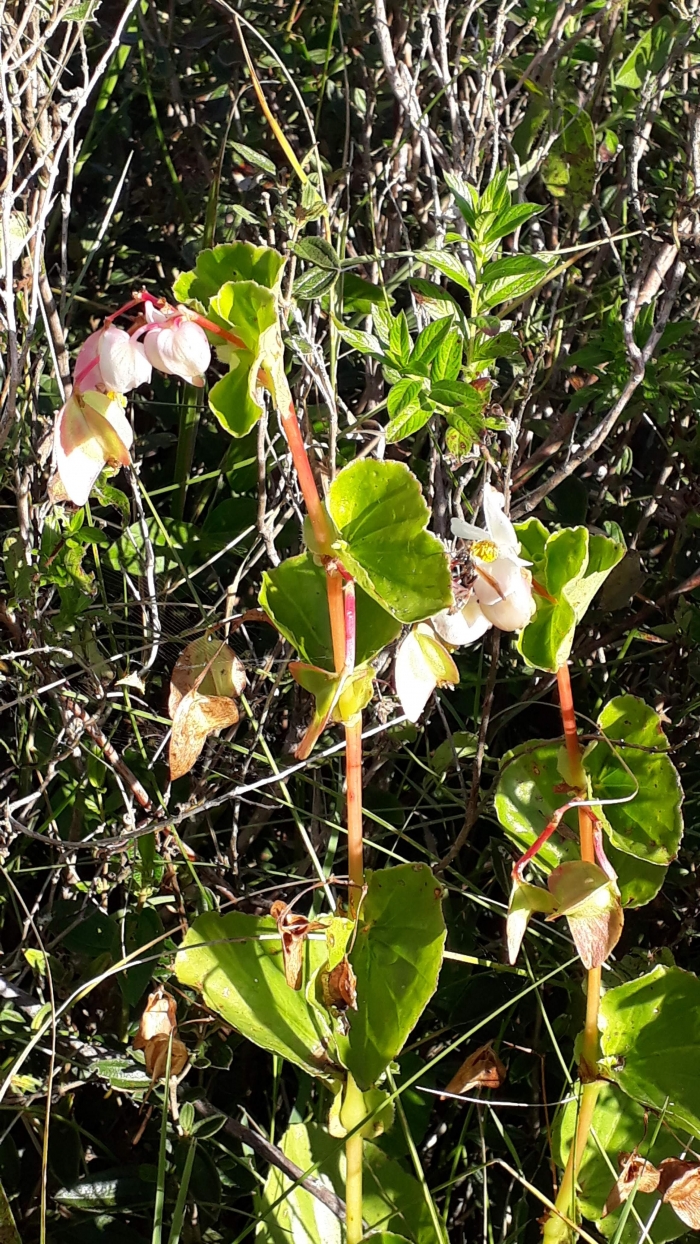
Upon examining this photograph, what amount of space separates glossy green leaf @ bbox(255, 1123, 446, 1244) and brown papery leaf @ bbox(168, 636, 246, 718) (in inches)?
14.4

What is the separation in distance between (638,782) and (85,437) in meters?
0.44

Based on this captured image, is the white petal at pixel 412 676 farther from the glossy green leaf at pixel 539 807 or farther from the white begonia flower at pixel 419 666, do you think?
the glossy green leaf at pixel 539 807

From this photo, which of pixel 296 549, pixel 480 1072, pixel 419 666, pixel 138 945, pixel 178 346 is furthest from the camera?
pixel 296 549

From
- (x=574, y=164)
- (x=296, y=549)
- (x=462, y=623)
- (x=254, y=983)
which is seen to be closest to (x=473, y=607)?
(x=462, y=623)

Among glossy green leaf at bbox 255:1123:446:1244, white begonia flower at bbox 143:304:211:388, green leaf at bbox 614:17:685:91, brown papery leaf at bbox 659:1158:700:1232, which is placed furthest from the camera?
green leaf at bbox 614:17:685:91

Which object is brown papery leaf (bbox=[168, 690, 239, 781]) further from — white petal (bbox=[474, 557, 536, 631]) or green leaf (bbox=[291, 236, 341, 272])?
green leaf (bbox=[291, 236, 341, 272])

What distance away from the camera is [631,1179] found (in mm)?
738

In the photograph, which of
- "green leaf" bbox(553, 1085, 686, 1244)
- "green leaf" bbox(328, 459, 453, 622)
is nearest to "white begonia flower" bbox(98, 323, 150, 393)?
"green leaf" bbox(328, 459, 453, 622)

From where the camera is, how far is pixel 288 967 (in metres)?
0.67

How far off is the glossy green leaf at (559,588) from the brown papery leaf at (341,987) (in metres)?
0.23

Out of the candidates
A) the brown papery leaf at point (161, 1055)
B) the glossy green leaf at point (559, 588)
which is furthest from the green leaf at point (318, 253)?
the brown papery leaf at point (161, 1055)

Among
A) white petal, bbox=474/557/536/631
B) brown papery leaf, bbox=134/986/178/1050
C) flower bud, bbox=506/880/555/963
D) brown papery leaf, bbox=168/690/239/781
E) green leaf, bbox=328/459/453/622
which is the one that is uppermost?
green leaf, bbox=328/459/453/622

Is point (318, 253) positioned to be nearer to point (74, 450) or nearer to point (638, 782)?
point (74, 450)

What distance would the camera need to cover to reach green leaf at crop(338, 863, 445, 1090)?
0.71 metres
